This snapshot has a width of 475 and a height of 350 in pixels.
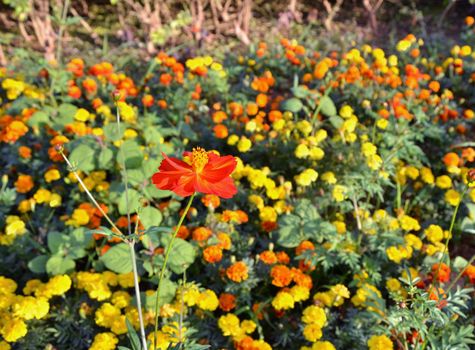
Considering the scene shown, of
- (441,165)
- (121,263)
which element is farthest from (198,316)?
(441,165)

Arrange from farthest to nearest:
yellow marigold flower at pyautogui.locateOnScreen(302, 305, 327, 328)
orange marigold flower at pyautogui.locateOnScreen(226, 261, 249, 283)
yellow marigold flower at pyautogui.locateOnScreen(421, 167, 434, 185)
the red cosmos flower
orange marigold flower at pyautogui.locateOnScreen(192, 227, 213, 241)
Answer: yellow marigold flower at pyautogui.locateOnScreen(421, 167, 434, 185)
orange marigold flower at pyautogui.locateOnScreen(192, 227, 213, 241)
orange marigold flower at pyautogui.locateOnScreen(226, 261, 249, 283)
yellow marigold flower at pyautogui.locateOnScreen(302, 305, 327, 328)
the red cosmos flower

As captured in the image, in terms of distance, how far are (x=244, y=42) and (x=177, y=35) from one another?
733 millimetres

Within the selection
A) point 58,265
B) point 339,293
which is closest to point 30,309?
point 58,265

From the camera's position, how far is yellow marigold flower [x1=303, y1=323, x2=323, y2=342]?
171 centimetres

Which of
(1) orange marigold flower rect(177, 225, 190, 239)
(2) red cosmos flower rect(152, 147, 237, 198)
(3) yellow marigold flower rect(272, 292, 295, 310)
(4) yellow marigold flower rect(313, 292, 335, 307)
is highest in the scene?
(2) red cosmos flower rect(152, 147, 237, 198)

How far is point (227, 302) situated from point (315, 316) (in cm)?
36

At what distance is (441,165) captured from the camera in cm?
275

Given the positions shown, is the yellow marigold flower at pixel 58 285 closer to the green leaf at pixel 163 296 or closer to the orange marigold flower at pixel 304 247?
the green leaf at pixel 163 296

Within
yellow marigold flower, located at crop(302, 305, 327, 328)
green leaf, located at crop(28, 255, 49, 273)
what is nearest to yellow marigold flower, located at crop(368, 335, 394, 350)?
yellow marigold flower, located at crop(302, 305, 327, 328)

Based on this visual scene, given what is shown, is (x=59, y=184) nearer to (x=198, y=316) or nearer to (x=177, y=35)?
(x=198, y=316)

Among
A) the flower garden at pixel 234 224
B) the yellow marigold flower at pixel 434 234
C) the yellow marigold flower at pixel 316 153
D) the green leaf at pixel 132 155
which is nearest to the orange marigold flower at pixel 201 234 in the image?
the flower garden at pixel 234 224

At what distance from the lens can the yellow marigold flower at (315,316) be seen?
1754 mm

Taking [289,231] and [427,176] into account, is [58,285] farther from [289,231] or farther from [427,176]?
[427,176]

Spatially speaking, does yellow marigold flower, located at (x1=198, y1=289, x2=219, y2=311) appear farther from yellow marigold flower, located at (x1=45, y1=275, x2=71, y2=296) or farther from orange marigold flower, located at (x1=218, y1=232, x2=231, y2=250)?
yellow marigold flower, located at (x1=45, y1=275, x2=71, y2=296)
